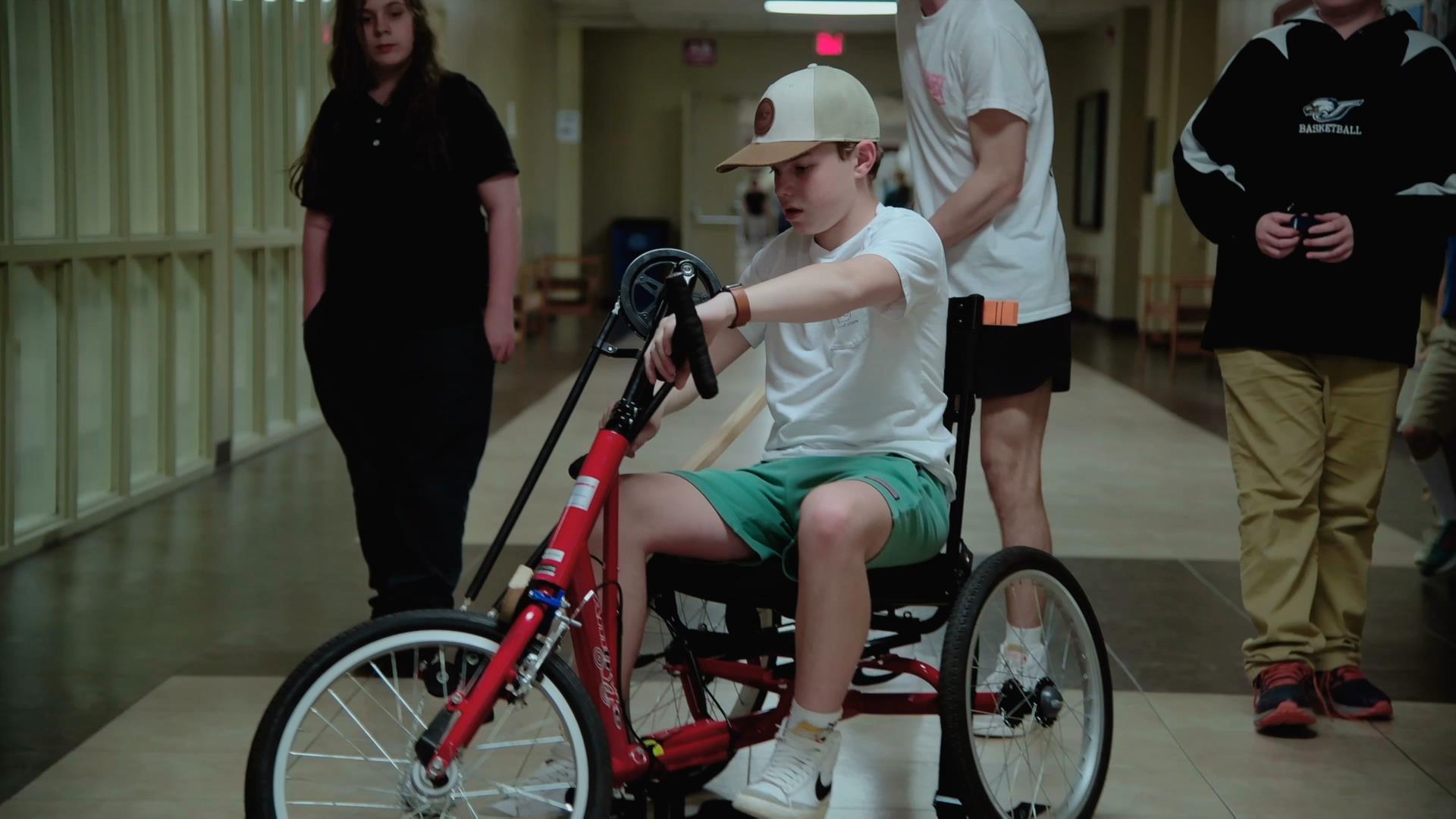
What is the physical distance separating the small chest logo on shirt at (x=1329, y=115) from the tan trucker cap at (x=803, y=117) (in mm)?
1130

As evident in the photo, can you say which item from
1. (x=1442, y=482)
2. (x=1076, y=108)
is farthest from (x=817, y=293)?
(x=1076, y=108)

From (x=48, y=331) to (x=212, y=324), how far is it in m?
1.27

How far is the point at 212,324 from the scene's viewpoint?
5867mm

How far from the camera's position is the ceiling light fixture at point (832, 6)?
12.2 metres

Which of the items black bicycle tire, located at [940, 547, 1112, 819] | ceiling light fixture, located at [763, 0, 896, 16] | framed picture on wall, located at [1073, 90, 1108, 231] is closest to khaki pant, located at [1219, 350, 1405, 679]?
black bicycle tire, located at [940, 547, 1112, 819]

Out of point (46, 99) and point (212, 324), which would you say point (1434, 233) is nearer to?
point (46, 99)

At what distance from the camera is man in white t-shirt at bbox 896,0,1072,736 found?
2.62 metres

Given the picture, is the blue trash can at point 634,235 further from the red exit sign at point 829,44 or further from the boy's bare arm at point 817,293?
the boy's bare arm at point 817,293

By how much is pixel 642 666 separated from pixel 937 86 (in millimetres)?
1180

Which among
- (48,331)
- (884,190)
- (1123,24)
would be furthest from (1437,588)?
(884,190)

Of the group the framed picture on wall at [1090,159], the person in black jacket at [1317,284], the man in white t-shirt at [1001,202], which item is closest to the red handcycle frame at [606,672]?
the man in white t-shirt at [1001,202]

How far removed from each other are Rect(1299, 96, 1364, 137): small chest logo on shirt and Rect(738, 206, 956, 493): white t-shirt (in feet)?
3.39

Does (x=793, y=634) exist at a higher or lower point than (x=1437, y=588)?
higher

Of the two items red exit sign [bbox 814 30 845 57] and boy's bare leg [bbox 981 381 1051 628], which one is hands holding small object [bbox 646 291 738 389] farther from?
red exit sign [bbox 814 30 845 57]
